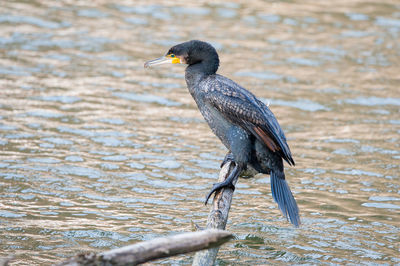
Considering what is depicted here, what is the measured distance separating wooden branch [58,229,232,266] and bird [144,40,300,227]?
148 cm

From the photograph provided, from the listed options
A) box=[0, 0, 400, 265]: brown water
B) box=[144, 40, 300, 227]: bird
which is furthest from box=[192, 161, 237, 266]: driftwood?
box=[0, 0, 400, 265]: brown water

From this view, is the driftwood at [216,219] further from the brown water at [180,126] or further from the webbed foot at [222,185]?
the brown water at [180,126]

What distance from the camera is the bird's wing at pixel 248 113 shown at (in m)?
4.81

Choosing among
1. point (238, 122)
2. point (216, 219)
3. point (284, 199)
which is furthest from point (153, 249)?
point (238, 122)

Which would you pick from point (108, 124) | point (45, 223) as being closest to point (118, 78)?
point (108, 124)

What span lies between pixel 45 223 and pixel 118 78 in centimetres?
448

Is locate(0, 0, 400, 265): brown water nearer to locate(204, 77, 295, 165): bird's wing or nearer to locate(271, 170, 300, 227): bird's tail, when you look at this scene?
locate(271, 170, 300, 227): bird's tail

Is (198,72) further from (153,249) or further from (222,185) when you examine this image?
(153,249)

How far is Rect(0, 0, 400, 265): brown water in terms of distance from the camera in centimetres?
557

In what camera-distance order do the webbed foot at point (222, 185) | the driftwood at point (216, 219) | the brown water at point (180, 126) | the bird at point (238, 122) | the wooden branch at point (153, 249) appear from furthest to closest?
the brown water at point (180, 126)
the bird at point (238, 122)
the webbed foot at point (222, 185)
the driftwood at point (216, 219)
the wooden branch at point (153, 249)

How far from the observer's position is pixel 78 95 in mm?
8961

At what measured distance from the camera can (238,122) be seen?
496cm

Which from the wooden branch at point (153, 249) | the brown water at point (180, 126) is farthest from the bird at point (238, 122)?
the wooden branch at point (153, 249)

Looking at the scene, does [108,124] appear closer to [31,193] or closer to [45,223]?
[31,193]
